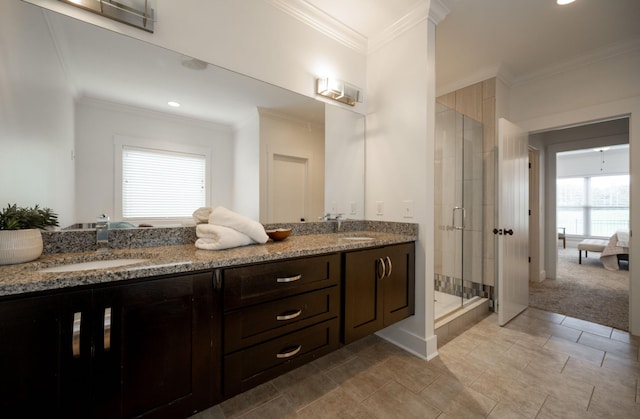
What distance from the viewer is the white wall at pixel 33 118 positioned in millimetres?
1053

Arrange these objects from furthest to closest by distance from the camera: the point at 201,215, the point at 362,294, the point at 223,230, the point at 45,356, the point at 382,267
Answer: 1. the point at 382,267
2. the point at 362,294
3. the point at 201,215
4. the point at 223,230
5. the point at 45,356

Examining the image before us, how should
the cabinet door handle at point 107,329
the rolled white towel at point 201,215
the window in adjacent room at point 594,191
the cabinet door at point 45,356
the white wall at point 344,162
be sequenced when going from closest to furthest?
the cabinet door at point 45,356, the cabinet door handle at point 107,329, the rolled white towel at point 201,215, the white wall at point 344,162, the window in adjacent room at point 594,191

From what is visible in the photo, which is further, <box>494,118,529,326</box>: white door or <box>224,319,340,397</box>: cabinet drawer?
<box>494,118,529,326</box>: white door

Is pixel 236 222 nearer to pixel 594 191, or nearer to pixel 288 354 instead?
pixel 288 354

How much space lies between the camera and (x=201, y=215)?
157 centimetres

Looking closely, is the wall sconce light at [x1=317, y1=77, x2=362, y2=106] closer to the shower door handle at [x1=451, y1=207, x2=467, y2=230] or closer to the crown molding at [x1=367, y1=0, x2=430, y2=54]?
the crown molding at [x1=367, y1=0, x2=430, y2=54]

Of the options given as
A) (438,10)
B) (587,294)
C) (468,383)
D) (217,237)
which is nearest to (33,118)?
(217,237)

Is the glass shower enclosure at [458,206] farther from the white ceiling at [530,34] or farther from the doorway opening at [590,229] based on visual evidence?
the doorway opening at [590,229]

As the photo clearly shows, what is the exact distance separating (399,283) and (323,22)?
215 centimetres

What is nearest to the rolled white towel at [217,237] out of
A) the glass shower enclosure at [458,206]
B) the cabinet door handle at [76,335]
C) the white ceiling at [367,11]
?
the cabinet door handle at [76,335]

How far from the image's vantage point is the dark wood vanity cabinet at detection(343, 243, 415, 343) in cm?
162

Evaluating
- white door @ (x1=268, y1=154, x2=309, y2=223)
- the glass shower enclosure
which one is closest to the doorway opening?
the glass shower enclosure

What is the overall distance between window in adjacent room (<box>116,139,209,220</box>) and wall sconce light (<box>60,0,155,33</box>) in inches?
23.9

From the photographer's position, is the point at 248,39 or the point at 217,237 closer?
the point at 217,237
